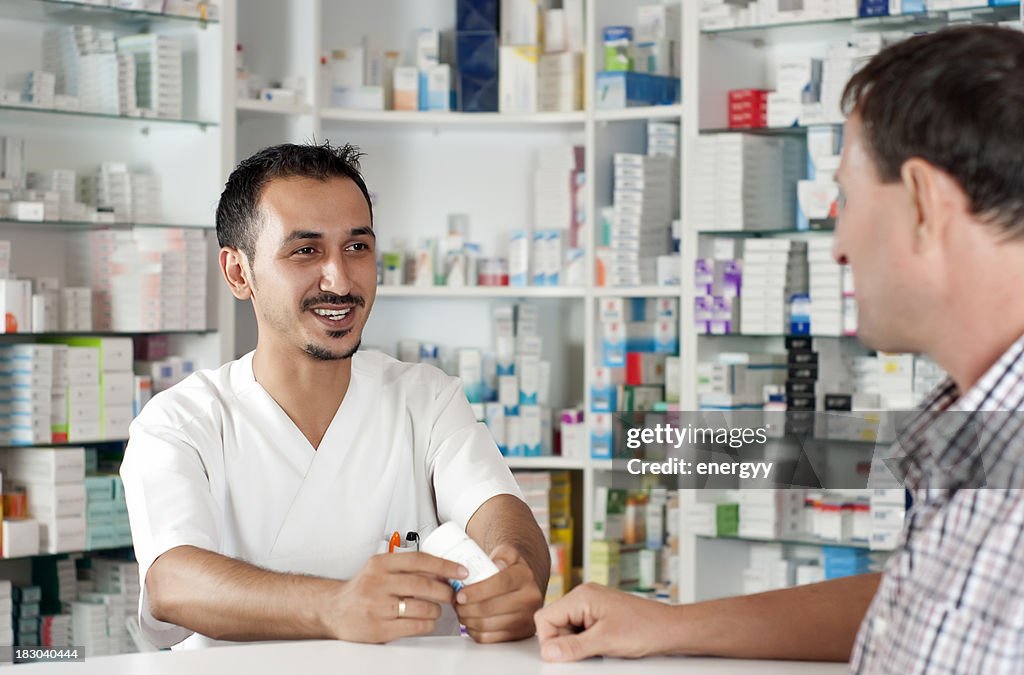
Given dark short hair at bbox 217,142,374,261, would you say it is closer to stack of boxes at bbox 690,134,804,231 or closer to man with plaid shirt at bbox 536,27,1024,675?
man with plaid shirt at bbox 536,27,1024,675

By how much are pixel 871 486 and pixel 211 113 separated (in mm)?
2452

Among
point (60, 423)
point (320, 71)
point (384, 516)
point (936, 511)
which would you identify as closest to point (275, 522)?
point (384, 516)

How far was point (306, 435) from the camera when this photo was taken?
2.43m

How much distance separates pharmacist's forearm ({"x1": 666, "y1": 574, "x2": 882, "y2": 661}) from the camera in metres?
1.69

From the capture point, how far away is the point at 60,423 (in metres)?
4.07

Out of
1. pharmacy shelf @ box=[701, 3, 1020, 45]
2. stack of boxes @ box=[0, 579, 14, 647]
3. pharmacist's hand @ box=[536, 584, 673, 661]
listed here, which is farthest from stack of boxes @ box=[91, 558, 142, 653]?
pharmacist's hand @ box=[536, 584, 673, 661]

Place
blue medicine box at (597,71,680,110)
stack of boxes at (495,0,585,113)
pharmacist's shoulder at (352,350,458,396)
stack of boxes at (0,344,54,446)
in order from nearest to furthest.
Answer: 1. pharmacist's shoulder at (352,350,458,396)
2. stack of boxes at (0,344,54,446)
3. blue medicine box at (597,71,680,110)
4. stack of boxes at (495,0,585,113)

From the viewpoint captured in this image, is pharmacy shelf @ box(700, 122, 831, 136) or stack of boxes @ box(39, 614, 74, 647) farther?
pharmacy shelf @ box(700, 122, 831, 136)

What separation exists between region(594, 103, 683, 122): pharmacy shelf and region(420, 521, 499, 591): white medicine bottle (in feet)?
9.32

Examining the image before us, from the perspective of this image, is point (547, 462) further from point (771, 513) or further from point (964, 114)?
point (964, 114)

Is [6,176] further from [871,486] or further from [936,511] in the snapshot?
[936,511]

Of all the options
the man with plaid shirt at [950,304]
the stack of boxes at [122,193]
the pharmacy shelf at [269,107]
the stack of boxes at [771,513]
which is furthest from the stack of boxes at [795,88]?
the man with plaid shirt at [950,304]

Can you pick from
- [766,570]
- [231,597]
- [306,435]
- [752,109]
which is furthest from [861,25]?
[231,597]

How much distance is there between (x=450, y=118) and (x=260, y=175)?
2383 mm
